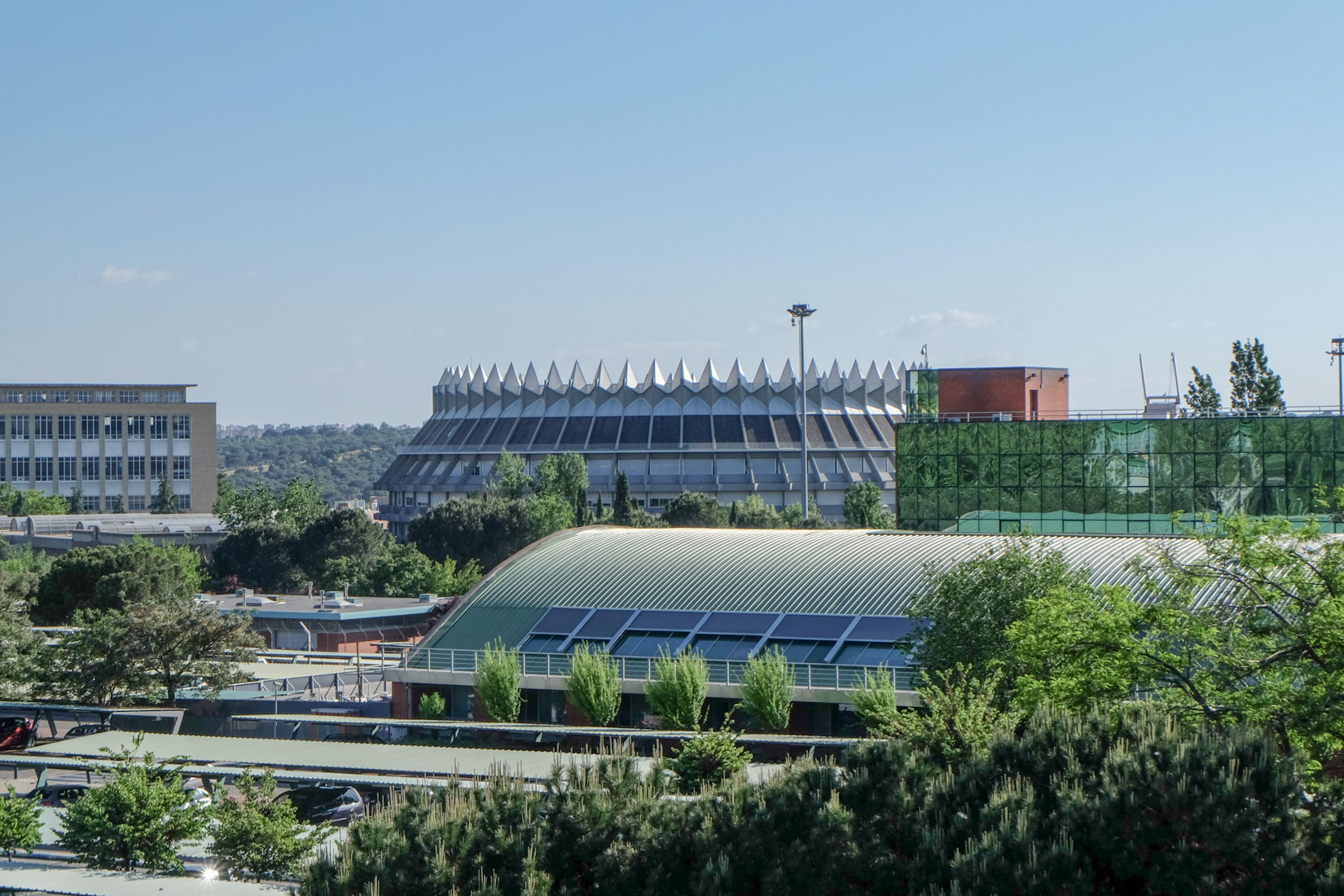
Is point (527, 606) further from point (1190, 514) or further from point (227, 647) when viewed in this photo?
point (1190, 514)

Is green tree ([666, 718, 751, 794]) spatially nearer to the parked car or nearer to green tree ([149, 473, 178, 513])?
the parked car

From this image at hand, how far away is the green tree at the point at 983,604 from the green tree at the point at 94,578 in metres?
40.0

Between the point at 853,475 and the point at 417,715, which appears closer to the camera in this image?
the point at 417,715

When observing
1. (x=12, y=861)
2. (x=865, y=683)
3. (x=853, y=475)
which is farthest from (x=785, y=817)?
(x=853, y=475)

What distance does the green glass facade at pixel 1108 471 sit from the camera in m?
67.8

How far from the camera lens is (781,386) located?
151625mm

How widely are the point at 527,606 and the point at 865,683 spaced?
13.0 metres

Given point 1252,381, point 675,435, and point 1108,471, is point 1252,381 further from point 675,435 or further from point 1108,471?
point 675,435

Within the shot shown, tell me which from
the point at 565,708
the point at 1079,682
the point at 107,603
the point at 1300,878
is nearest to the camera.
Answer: the point at 1300,878

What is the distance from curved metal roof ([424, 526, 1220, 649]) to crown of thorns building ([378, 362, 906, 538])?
89340mm

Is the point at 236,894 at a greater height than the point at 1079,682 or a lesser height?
lesser

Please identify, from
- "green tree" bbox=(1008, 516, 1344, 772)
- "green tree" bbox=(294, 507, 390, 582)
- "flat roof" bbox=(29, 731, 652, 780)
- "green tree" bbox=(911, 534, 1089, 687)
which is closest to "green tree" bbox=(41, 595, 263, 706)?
"flat roof" bbox=(29, 731, 652, 780)

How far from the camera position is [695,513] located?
334 ft

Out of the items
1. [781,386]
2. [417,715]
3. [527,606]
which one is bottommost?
[417,715]
